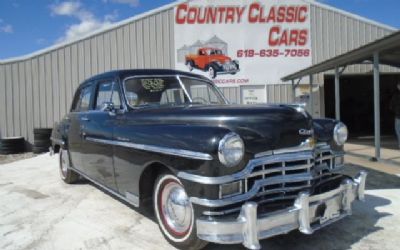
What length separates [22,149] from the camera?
14.7 metres

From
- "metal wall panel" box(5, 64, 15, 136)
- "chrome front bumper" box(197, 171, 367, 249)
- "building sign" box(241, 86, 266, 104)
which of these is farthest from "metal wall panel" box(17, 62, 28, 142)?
"chrome front bumper" box(197, 171, 367, 249)

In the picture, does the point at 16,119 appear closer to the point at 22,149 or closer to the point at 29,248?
the point at 22,149

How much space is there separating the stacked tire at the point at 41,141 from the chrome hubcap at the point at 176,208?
11271mm

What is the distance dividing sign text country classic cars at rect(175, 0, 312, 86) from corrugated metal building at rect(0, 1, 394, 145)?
15.6 inches

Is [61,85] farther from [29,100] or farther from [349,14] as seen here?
[349,14]

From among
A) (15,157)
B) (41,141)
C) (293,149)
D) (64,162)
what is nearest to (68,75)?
(41,141)

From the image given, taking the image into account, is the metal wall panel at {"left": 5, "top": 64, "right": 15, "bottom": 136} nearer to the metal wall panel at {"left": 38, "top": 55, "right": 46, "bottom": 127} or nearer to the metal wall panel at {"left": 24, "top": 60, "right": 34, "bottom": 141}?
the metal wall panel at {"left": 24, "top": 60, "right": 34, "bottom": 141}

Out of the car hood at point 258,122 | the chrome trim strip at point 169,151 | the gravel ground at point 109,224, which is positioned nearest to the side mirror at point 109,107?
the chrome trim strip at point 169,151

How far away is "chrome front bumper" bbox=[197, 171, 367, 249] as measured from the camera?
3203mm

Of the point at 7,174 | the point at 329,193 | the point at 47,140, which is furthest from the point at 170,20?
the point at 329,193

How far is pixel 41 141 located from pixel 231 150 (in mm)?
12278

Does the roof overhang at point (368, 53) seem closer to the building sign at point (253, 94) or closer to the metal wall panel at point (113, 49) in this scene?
the building sign at point (253, 94)

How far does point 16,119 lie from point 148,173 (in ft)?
41.0

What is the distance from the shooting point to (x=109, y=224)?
191 inches
